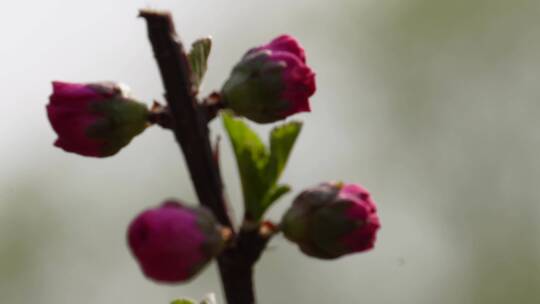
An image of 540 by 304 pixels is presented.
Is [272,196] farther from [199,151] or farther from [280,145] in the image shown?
[199,151]

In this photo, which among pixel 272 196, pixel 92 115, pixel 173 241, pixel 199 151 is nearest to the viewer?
pixel 173 241

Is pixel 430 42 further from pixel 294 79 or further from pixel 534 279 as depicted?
pixel 294 79

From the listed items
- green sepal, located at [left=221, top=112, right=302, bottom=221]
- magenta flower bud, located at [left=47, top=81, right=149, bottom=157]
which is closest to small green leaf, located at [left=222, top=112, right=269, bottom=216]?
green sepal, located at [left=221, top=112, right=302, bottom=221]

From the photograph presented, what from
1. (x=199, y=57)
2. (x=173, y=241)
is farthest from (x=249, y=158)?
(x=173, y=241)

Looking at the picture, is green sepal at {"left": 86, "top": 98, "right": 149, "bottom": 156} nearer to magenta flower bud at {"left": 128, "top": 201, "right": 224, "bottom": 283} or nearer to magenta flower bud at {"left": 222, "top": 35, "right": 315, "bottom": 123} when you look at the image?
magenta flower bud at {"left": 222, "top": 35, "right": 315, "bottom": 123}

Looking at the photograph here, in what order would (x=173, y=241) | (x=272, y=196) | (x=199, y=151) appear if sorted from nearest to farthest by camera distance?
1. (x=173, y=241)
2. (x=199, y=151)
3. (x=272, y=196)

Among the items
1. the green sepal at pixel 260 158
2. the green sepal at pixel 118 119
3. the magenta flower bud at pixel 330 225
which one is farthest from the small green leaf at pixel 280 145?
the green sepal at pixel 118 119

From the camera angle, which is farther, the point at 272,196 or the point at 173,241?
the point at 272,196

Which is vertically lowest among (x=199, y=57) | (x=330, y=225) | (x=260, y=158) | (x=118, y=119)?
(x=330, y=225)

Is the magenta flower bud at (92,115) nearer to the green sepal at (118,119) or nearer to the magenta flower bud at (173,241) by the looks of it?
the green sepal at (118,119)
